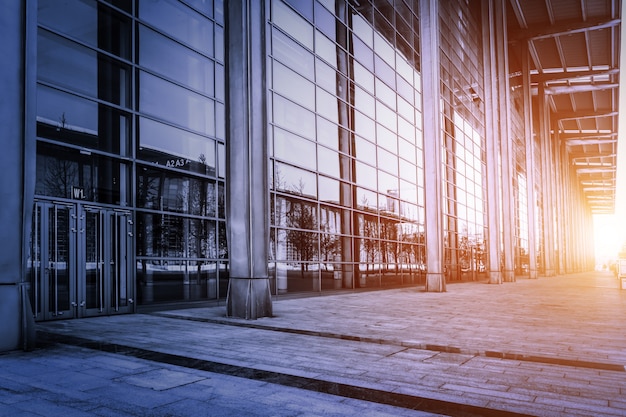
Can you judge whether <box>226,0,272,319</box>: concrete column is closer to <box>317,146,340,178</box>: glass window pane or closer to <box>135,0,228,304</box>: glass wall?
<box>135,0,228,304</box>: glass wall

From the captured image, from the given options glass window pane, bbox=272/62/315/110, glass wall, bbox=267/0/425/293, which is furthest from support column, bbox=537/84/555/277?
glass window pane, bbox=272/62/315/110

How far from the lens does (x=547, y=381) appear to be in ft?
17.2

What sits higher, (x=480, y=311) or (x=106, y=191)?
(x=106, y=191)

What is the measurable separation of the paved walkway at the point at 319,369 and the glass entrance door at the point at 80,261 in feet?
2.88

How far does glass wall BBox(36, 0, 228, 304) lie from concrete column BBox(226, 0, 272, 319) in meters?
3.12

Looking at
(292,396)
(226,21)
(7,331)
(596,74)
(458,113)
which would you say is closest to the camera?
(292,396)

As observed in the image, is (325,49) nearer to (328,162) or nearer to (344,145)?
(344,145)

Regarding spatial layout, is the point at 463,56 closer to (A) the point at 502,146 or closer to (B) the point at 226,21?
(A) the point at 502,146

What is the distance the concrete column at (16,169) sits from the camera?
22.0 feet

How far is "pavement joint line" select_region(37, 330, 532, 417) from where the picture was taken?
419 cm

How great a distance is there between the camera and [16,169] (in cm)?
684

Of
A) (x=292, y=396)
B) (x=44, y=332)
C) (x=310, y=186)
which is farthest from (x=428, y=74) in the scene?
(x=292, y=396)

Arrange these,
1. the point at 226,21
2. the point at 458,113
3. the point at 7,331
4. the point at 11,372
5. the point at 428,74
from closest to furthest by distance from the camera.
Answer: the point at 11,372, the point at 7,331, the point at 226,21, the point at 428,74, the point at 458,113

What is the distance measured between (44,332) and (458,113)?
94.4 ft
